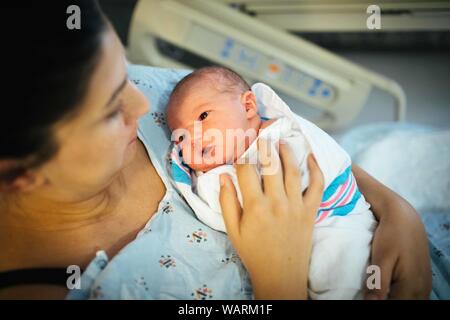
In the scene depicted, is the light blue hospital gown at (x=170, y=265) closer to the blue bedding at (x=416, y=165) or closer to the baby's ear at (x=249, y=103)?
the baby's ear at (x=249, y=103)

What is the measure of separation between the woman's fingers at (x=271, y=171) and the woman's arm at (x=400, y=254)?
228 millimetres

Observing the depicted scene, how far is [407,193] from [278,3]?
1380 millimetres

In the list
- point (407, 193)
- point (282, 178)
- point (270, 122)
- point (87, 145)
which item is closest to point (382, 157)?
point (407, 193)

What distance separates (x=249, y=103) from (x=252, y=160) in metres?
0.18

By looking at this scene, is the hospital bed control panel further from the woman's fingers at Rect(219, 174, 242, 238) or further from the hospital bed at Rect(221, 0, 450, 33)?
the woman's fingers at Rect(219, 174, 242, 238)

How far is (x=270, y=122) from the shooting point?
1.02m

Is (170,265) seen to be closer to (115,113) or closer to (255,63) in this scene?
(115,113)

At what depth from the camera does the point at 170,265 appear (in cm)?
81

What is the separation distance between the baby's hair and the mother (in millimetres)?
159

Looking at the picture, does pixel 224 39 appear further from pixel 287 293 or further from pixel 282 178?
pixel 287 293

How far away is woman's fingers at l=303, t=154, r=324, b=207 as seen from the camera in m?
0.84

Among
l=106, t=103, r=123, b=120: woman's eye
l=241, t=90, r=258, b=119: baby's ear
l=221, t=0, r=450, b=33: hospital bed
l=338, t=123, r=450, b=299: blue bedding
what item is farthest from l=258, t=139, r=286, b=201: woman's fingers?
l=221, t=0, r=450, b=33: hospital bed

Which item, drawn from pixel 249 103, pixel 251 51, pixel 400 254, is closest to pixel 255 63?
pixel 251 51

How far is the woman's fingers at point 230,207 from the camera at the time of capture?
0.82m
